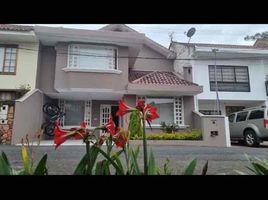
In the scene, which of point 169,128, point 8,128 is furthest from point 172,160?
point 8,128

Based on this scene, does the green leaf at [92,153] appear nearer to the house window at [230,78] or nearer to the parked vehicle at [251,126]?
the parked vehicle at [251,126]

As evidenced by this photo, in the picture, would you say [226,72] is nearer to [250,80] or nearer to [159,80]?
[250,80]

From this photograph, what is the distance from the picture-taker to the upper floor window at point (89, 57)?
10.3m

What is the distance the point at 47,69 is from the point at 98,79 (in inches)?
97.2

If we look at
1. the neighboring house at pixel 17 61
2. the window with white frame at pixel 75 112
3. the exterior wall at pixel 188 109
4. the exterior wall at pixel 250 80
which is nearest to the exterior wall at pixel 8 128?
the neighboring house at pixel 17 61

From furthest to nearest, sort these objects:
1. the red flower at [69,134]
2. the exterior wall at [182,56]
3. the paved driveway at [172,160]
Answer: the exterior wall at [182,56], the paved driveway at [172,160], the red flower at [69,134]

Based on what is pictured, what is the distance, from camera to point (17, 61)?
10148mm

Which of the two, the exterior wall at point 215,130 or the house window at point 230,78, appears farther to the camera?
the house window at point 230,78

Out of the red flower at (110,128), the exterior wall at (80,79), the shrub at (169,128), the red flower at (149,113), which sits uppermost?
the exterior wall at (80,79)

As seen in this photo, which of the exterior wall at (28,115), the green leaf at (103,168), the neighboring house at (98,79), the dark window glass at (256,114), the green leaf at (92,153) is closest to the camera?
the green leaf at (92,153)

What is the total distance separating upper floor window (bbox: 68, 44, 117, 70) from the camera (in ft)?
33.8
